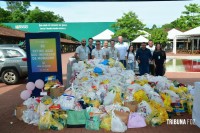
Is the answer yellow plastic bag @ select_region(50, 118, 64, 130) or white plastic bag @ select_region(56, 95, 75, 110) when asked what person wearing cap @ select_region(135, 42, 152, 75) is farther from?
yellow plastic bag @ select_region(50, 118, 64, 130)

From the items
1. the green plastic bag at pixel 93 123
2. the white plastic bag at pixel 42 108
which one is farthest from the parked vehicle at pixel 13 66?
the green plastic bag at pixel 93 123

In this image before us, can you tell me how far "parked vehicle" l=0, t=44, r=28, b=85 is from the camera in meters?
12.1

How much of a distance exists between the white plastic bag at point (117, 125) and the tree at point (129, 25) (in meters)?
42.9

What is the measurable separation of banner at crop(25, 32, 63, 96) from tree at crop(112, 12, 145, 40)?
4051 centimetres

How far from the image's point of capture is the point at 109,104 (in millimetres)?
6387

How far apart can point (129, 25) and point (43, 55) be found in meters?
42.6

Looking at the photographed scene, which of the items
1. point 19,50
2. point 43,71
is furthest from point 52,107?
point 19,50

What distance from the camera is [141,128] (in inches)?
227

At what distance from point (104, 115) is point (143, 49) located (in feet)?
16.2

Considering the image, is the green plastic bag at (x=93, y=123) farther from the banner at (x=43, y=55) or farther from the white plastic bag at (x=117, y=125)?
the banner at (x=43, y=55)

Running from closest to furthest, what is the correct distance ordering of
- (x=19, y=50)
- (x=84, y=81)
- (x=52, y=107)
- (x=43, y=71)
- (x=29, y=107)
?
(x=52, y=107) < (x=29, y=107) < (x=84, y=81) < (x=43, y=71) < (x=19, y=50)

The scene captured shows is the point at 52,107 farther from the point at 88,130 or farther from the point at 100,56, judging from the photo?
the point at 100,56

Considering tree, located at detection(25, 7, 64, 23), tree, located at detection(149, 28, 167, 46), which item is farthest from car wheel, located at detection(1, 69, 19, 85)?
tree, located at detection(25, 7, 64, 23)

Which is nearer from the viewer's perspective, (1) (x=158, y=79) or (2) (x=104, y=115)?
(2) (x=104, y=115)
